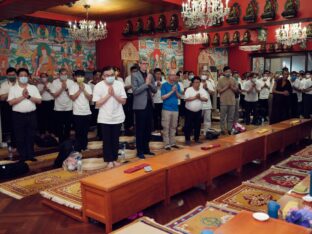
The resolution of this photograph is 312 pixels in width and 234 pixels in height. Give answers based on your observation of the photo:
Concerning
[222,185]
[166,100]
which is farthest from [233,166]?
[166,100]

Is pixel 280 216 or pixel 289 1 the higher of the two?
pixel 289 1

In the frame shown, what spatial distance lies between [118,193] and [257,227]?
1.38 meters

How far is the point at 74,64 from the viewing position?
932cm

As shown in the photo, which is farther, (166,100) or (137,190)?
(166,100)

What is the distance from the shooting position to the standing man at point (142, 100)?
16.9 ft

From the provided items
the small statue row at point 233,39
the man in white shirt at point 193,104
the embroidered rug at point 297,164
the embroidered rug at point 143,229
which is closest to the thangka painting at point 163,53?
the small statue row at point 233,39

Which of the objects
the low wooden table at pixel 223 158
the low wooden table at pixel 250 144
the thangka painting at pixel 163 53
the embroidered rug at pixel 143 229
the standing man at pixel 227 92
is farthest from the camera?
the thangka painting at pixel 163 53

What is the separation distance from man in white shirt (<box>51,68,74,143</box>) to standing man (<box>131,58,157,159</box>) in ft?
5.70

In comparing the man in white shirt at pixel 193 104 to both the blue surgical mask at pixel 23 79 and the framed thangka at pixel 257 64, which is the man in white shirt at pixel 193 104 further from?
the framed thangka at pixel 257 64

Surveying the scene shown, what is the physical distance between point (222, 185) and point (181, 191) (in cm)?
72

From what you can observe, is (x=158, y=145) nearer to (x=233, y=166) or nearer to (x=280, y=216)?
(x=233, y=166)

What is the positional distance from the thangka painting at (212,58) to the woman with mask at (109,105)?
9.13m

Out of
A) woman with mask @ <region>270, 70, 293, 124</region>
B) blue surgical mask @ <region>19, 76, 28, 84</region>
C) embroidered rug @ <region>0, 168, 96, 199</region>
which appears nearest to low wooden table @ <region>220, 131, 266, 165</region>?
embroidered rug @ <region>0, 168, 96, 199</region>

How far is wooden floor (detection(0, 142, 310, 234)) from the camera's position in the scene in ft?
10.2
